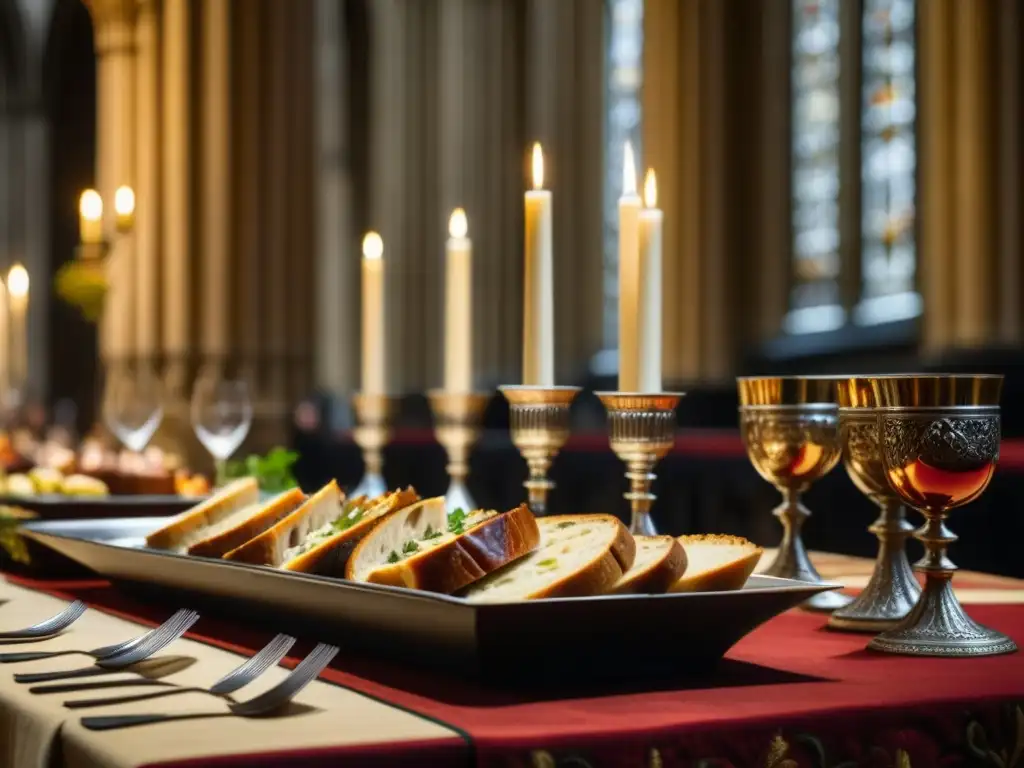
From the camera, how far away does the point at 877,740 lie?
4.32 ft

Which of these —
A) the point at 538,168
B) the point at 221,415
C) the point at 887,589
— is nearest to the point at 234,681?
the point at 887,589

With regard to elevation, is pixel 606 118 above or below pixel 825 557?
above

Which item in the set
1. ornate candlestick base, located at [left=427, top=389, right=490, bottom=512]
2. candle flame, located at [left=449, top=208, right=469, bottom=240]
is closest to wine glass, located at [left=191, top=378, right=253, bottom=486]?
ornate candlestick base, located at [left=427, top=389, right=490, bottom=512]

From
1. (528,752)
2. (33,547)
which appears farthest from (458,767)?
(33,547)

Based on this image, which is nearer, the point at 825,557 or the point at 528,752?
the point at 528,752

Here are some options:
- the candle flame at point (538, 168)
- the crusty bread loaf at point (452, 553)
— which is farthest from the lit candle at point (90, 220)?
the crusty bread loaf at point (452, 553)

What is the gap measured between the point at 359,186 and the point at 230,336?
7947 millimetres

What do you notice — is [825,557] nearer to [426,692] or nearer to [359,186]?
[426,692]

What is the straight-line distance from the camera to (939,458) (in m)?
1.57

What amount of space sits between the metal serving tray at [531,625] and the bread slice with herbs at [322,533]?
0.06 m

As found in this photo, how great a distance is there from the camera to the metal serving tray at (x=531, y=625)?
135cm

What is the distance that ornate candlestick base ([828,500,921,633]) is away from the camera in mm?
1796

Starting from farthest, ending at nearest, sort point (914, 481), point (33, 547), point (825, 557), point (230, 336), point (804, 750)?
point (230, 336) < point (825, 557) < point (33, 547) < point (914, 481) < point (804, 750)

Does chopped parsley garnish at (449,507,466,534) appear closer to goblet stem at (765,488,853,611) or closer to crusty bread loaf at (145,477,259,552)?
crusty bread loaf at (145,477,259,552)
